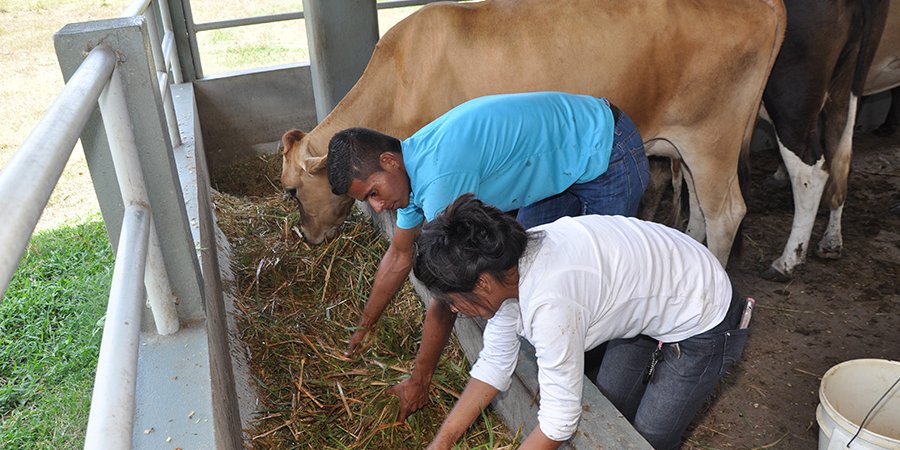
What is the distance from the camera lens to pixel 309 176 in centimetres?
373

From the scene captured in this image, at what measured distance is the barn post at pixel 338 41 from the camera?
4.30 meters

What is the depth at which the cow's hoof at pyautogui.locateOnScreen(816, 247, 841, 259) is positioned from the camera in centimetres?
475

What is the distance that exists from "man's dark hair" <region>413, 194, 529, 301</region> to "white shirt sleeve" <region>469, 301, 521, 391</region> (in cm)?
38

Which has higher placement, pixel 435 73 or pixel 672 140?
pixel 435 73

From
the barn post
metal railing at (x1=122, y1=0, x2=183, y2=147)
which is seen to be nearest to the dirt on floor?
the barn post

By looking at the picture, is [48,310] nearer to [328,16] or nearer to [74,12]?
[328,16]

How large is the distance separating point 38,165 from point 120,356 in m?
0.46

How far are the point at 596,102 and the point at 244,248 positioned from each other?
89.1 inches

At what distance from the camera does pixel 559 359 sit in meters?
1.81

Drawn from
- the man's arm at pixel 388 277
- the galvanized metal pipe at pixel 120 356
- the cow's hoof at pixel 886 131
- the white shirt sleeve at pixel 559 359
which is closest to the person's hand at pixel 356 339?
the man's arm at pixel 388 277

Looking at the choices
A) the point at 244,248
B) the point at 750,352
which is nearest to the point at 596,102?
the point at 750,352

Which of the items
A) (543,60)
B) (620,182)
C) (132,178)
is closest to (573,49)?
(543,60)

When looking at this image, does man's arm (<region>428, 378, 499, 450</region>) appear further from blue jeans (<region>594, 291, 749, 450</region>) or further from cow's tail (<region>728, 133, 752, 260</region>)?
cow's tail (<region>728, 133, 752, 260</region>)

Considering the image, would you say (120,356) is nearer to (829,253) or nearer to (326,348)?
(326,348)
